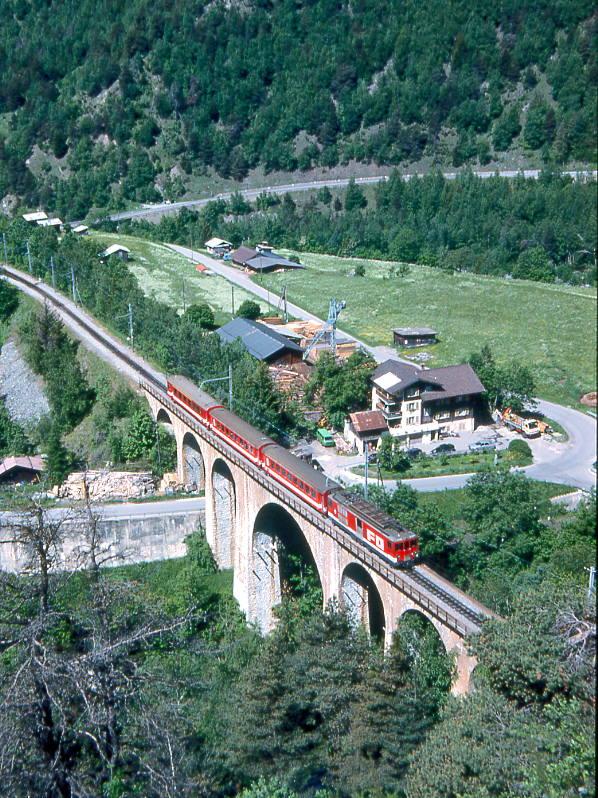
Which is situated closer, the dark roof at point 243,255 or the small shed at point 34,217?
the dark roof at point 243,255

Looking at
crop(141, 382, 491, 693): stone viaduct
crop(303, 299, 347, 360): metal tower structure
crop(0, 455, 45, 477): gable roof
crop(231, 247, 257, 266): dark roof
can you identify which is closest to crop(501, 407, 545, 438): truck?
crop(303, 299, 347, 360): metal tower structure

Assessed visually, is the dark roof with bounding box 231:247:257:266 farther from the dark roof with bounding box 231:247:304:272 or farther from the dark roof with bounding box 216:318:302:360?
the dark roof with bounding box 216:318:302:360

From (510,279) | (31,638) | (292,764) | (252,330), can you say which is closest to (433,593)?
(292,764)

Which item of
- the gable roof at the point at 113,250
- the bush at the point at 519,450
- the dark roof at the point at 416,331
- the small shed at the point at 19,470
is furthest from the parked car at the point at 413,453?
the gable roof at the point at 113,250

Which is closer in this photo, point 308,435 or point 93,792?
point 93,792

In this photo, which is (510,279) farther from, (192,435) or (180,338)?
(192,435)

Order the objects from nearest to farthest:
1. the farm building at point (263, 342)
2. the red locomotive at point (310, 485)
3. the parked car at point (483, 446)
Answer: the red locomotive at point (310, 485), the parked car at point (483, 446), the farm building at point (263, 342)

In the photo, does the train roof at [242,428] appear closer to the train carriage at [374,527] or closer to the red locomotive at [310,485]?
the red locomotive at [310,485]
